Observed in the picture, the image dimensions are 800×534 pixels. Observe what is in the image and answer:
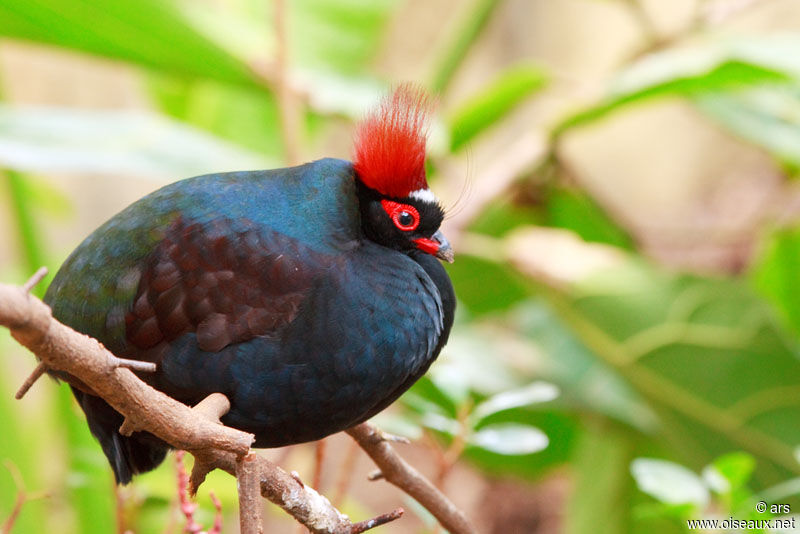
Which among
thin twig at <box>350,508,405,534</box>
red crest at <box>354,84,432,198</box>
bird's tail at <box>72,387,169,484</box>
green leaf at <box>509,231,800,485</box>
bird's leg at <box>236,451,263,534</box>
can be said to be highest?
green leaf at <box>509,231,800,485</box>

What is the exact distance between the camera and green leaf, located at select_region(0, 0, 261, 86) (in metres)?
1.90

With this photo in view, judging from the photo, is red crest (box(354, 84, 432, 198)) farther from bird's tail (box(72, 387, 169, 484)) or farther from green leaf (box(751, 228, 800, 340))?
green leaf (box(751, 228, 800, 340))

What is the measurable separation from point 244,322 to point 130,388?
28 centimetres

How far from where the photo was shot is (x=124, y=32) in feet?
6.48

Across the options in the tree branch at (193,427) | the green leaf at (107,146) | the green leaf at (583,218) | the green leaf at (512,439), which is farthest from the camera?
the green leaf at (583,218)

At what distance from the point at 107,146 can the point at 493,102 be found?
0.92 meters

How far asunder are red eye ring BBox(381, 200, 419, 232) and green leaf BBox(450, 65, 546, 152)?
1.15 metres

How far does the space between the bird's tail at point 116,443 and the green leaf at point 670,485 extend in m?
0.59

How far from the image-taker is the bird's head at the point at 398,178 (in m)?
1.04

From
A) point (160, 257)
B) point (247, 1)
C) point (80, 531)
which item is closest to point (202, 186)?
point (160, 257)

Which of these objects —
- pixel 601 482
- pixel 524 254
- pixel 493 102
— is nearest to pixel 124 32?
pixel 493 102

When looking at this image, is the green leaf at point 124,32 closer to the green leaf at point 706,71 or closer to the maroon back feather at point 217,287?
the green leaf at point 706,71

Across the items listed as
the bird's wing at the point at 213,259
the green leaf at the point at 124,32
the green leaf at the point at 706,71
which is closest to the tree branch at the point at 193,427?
the bird's wing at the point at 213,259

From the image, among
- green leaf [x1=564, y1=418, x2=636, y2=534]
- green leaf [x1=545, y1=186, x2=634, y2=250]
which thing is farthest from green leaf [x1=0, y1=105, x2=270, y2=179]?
green leaf [x1=564, y1=418, x2=636, y2=534]
